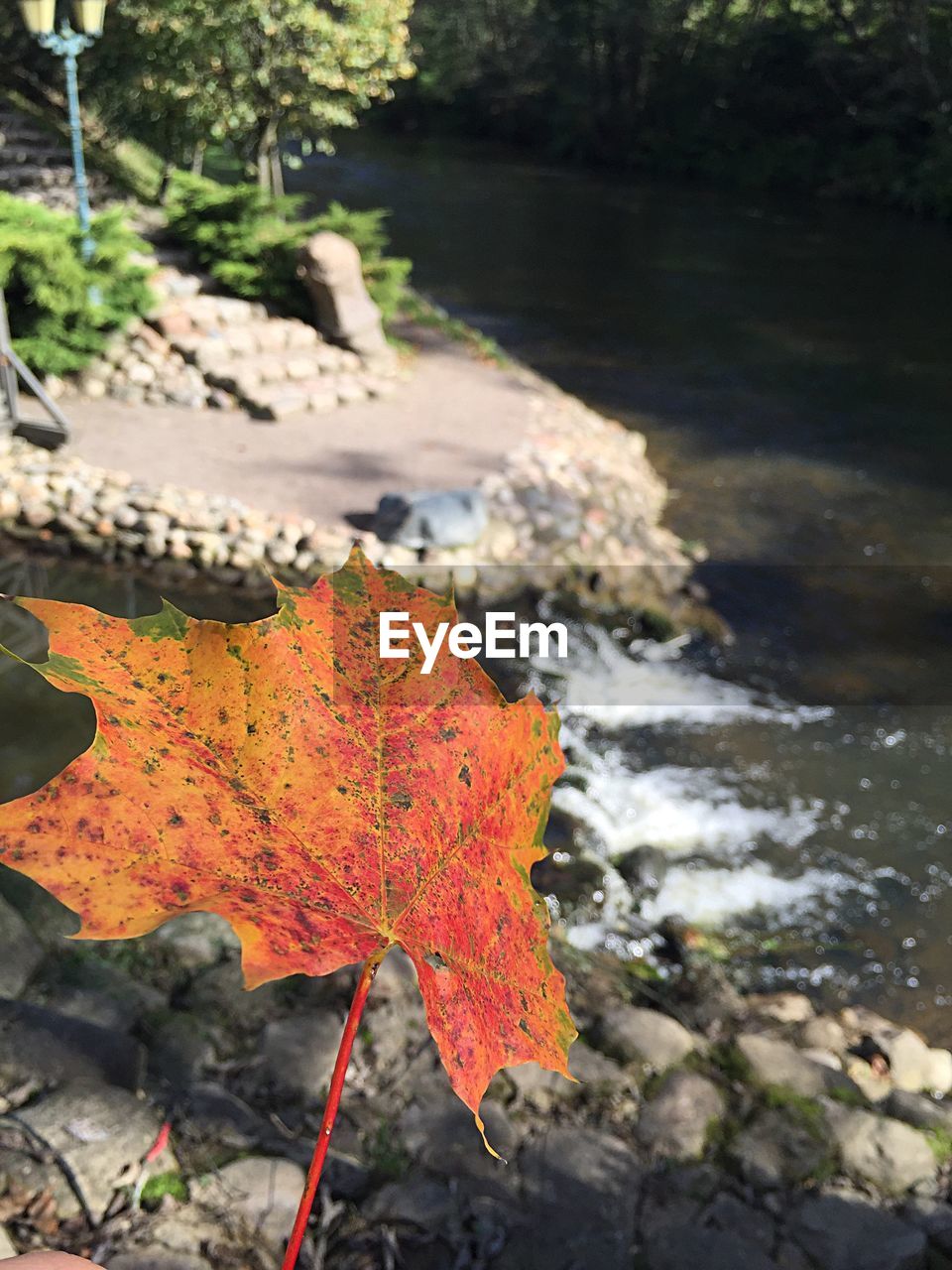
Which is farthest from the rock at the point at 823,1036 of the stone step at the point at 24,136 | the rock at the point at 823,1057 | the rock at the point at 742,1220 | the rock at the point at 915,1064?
the stone step at the point at 24,136

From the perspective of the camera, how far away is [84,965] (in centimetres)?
288

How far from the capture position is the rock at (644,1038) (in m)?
3.30

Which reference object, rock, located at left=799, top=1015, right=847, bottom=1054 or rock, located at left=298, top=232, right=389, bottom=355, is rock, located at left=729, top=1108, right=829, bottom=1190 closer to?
rock, located at left=799, top=1015, right=847, bottom=1054

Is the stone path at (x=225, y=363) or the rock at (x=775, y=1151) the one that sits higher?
the stone path at (x=225, y=363)

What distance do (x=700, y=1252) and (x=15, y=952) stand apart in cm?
178

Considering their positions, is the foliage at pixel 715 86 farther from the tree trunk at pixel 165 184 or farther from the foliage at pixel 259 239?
the tree trunk at pixel 165 184

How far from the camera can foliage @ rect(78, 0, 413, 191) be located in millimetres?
11117

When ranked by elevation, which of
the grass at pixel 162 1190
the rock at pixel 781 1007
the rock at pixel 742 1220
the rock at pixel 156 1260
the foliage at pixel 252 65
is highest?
the foliage at pixel 252 65

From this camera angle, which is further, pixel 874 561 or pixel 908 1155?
pixel 874 561

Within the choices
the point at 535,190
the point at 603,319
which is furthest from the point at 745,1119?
the point at 535,190

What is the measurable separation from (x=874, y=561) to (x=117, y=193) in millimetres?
10094

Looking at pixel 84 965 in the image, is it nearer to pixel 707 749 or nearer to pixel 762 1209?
pixel 762 1209

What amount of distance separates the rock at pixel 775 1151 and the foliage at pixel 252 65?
1107cm

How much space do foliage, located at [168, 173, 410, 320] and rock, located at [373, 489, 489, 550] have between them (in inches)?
138
